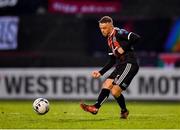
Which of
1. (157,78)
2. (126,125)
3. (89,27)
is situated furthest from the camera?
(89,27)

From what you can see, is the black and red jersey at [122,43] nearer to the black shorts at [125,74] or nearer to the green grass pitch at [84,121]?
the black shorts at [125,74]

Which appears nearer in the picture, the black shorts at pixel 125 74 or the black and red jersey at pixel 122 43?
the black and red jersey at pixel 122 43

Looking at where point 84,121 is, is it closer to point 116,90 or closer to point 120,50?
point 116,90

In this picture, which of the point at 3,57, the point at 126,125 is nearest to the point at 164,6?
the point at 3,57

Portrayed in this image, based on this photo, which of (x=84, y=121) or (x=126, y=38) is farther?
(x=126, y=38)

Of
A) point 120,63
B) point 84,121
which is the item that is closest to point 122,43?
point 120,63

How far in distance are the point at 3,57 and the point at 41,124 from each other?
10.7 metres

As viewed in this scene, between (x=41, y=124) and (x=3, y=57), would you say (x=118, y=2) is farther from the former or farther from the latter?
(x=41, y=124)

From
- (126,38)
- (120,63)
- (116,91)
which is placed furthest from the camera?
(120,63)

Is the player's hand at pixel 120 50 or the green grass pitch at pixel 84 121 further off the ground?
the player's hand at pixel 120 50

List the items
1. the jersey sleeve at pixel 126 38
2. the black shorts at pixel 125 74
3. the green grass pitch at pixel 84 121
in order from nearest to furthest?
the green grass pitch at pixel 84 121, the jersey sleeve at pixel 126 38, the black shorts at pixel 125 74

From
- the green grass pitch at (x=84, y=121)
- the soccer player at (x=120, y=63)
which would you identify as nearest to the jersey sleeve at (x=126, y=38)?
the soccer player at (x=120, y=63)

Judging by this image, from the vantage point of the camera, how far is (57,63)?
2403 centimetres

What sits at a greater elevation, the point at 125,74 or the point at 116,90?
the point at 125,74
